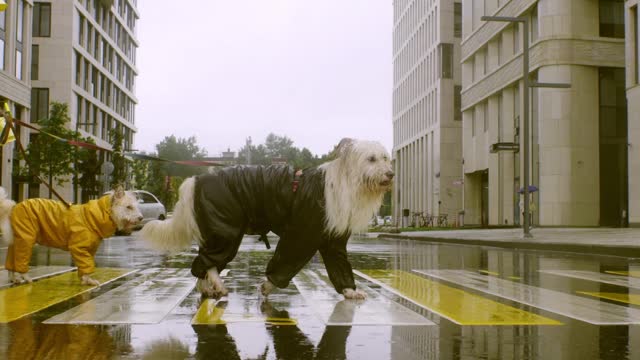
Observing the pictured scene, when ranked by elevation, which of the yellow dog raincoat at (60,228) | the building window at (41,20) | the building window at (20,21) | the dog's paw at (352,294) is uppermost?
the building window at (41,20)

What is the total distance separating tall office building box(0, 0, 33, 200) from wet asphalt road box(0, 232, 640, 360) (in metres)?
35.4

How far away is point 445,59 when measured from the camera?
2562 inches

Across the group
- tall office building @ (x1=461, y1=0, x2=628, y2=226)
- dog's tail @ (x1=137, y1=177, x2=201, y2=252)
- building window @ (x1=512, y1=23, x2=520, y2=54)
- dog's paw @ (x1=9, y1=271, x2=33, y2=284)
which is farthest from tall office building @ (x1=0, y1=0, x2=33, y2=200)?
dog's tail @ (x1=137, y1=177, x2=201, y2=252)

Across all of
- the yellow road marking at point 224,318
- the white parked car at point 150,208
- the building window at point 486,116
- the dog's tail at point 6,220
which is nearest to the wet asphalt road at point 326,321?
the yellow road marking at point 224,318

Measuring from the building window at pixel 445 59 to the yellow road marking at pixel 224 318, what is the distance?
61.5m

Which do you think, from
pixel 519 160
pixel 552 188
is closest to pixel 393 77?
pixel 519 160

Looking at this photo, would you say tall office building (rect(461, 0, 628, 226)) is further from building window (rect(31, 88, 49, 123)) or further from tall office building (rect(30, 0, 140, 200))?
building window (rect(31, 88, 49, 123))

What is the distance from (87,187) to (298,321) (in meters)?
42.5

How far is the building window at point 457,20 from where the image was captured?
65.0m

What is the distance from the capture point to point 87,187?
44938 mm

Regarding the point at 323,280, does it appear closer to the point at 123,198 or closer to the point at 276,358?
the point at 123,198

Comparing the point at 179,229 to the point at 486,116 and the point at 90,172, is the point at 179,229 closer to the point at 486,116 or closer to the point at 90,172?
the point at 90,172

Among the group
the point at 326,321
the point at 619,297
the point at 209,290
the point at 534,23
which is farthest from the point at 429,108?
the point at 326,321

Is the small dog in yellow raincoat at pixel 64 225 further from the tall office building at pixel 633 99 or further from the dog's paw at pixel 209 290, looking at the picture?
the tall office building at pixel 633 99
